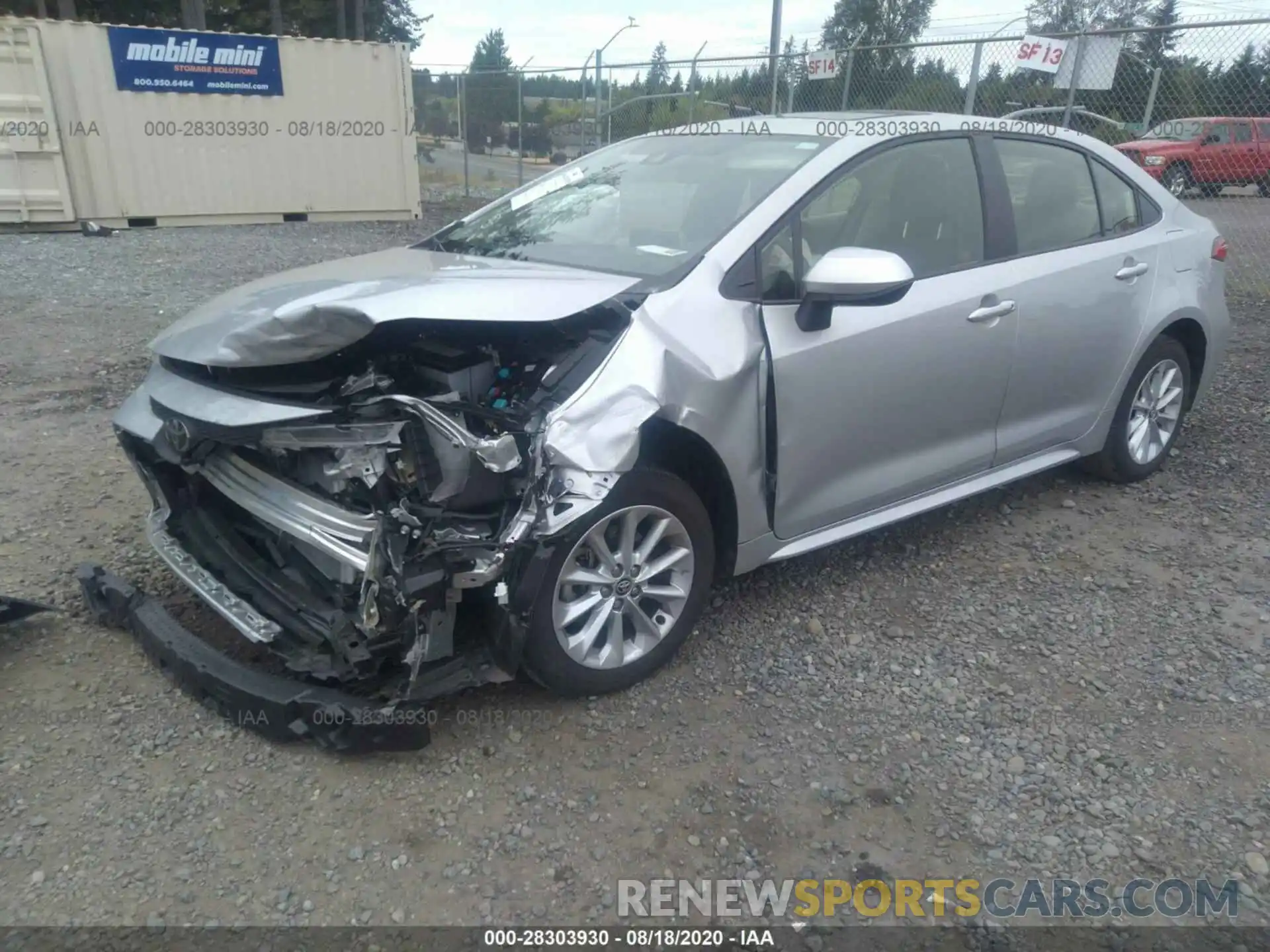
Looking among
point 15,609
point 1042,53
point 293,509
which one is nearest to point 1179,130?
point 1042,53

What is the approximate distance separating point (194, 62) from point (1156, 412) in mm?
12816

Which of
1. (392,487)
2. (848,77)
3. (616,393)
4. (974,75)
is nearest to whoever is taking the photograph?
(392,487)

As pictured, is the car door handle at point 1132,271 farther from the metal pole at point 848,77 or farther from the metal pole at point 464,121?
the metal pole at point 464,121

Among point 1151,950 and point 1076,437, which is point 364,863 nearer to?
point 1151,950

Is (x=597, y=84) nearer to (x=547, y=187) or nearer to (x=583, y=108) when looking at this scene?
(x=583, y=108)

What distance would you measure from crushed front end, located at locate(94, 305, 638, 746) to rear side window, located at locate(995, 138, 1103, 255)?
1.99 metres

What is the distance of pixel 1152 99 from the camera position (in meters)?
10.2

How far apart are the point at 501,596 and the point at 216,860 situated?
943mm

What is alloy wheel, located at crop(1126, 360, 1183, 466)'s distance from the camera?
4641mm

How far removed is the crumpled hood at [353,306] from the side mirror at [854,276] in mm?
576

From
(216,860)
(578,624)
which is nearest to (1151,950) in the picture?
(578,624)

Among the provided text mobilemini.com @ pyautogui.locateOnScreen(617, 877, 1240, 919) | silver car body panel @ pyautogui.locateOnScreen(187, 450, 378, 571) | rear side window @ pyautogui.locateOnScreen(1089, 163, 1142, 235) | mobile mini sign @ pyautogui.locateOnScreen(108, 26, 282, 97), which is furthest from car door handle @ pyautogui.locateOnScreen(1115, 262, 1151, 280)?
mobile mini sign @ pyautogui.locateOnScreen(108, 26, 282, 97)

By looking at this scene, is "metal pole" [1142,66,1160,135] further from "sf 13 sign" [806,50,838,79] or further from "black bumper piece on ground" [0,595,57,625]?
"black bumper piece on ground" [0,595,57,625]

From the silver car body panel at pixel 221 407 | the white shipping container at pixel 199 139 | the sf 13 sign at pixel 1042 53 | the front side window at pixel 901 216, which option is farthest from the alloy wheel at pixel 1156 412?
the white shipping container at pixel 199 139
